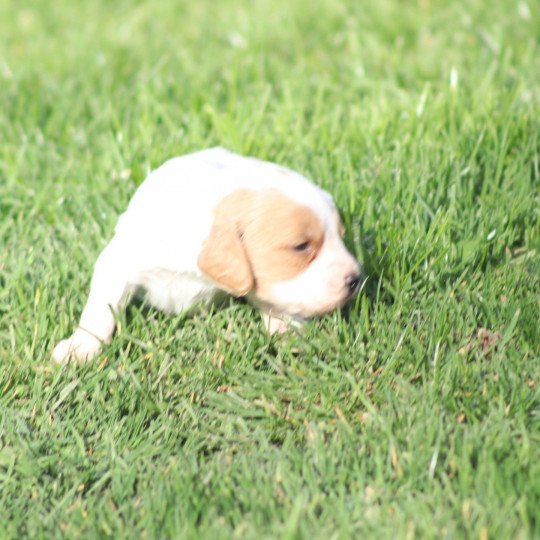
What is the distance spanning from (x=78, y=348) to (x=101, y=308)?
0.15 metres

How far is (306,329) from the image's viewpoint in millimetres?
3229

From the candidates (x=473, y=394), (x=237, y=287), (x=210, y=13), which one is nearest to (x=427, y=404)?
(x=473, y=394)

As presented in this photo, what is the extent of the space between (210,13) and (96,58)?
1.03 meters

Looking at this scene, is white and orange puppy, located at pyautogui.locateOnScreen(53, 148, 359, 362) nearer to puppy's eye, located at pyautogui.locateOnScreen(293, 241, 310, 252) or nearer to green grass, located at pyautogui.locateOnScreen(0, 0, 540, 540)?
puppy's eye, located at pyautogui.locateOnScreen(293, 241, 310, 252)

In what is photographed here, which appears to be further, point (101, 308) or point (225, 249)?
point (101, 308)

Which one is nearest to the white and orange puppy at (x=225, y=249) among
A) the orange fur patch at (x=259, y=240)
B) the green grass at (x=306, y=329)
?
the orange fur patch at (x=259, y=240)

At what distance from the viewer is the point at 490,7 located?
5.91 metres

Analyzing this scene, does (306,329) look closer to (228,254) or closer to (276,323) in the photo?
(276,323)

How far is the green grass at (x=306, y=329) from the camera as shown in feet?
8.66

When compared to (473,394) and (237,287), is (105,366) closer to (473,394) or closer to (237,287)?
(237,287)

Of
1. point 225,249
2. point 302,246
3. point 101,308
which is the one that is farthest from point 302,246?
point 101,308

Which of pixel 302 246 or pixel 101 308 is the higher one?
pixel 302 246

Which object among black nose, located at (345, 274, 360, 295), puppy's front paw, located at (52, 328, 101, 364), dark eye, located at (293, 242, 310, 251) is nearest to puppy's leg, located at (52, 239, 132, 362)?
puppy's front paw, located at (52, 328, 101, 364)

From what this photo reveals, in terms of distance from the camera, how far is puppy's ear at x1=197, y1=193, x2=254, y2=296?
297 cm
